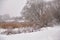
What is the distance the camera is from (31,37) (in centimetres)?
118

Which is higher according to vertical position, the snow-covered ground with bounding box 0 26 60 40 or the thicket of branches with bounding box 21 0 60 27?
the thicket of branches with bounding box 21 0 60 27

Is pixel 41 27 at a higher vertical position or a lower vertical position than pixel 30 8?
lower

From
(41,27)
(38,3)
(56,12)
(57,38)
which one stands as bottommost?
(57,38)

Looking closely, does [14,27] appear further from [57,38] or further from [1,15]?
[57,38]

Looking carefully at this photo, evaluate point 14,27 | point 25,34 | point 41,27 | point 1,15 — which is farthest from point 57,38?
point 1,15

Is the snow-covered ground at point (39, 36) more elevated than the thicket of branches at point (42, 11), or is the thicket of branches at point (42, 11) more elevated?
the thicket of branches at point (42, 11)

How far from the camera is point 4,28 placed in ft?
3.99

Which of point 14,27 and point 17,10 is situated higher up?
point 17,10

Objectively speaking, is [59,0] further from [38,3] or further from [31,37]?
[31,37]

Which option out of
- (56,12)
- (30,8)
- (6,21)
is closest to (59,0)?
(56,12)

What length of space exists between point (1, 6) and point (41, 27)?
459mm

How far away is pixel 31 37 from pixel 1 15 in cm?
38

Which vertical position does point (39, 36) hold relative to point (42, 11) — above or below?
below

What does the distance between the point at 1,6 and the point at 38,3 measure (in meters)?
0.38
